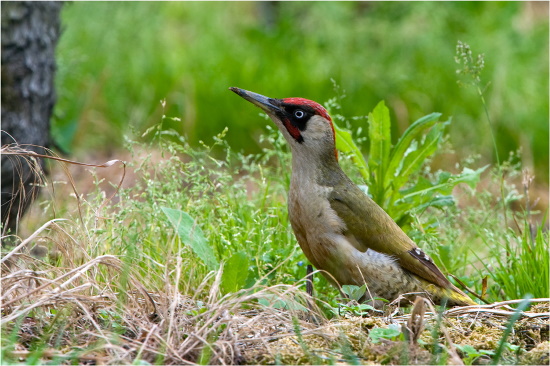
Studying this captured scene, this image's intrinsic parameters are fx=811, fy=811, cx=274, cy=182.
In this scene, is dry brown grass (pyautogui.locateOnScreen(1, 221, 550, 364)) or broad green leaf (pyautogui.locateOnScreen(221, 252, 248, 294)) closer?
dry brown grass (pyautogui.locateOnScreen(1, 221, 550, 364))

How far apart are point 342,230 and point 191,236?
2.34 feet

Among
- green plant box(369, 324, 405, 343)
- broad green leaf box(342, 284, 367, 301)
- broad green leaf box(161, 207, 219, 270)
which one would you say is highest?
broad green leaf box(161, 207, 219, 270)

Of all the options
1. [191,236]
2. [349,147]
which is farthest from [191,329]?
[349,147]

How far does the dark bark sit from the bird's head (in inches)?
61.0

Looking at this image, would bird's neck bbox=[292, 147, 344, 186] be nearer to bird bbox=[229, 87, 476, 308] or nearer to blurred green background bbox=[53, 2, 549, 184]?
bird bbox=[229, 87, 476, 308]

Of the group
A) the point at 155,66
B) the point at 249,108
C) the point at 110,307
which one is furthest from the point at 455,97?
the point at 110,307

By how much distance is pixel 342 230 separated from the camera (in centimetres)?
376

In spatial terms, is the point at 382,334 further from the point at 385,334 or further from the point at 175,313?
the point at 175,313

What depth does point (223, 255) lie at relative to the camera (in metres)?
3.82

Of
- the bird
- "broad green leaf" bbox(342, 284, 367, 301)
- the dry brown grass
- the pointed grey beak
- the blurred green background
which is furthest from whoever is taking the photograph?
the blurred green background

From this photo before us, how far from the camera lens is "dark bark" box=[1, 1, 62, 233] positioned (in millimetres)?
4672

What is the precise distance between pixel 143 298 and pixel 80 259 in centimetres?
65

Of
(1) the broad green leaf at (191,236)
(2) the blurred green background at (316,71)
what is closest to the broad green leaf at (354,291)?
(1) the broad green leaf at (191,236)

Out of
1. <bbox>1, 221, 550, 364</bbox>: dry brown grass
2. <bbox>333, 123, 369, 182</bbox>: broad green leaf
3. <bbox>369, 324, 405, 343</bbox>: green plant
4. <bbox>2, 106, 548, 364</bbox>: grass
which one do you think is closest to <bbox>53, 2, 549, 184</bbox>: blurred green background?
<bbox>333, 123, 369, 182</bbox>: broad green leaf
